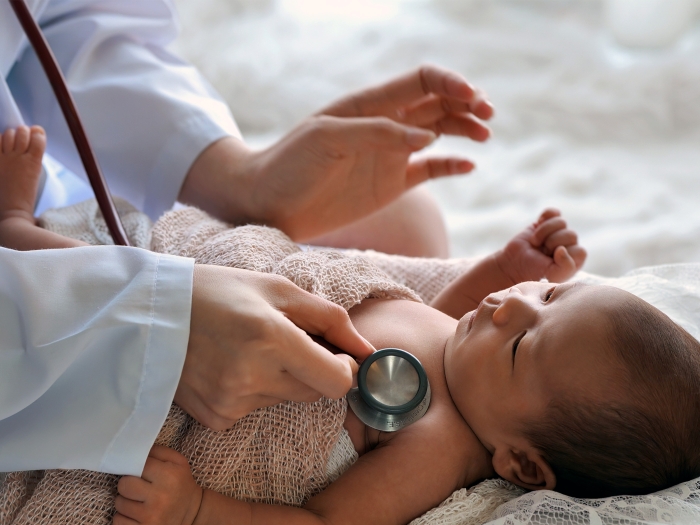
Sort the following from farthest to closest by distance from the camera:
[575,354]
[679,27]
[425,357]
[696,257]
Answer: [679,27], [696,257], [425,357], [575,354]

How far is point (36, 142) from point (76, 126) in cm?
10

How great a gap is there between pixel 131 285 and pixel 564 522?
1.67 ft

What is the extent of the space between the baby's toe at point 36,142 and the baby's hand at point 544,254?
0.72 meters

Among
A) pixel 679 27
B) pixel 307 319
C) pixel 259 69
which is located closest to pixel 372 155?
pixel 307 319

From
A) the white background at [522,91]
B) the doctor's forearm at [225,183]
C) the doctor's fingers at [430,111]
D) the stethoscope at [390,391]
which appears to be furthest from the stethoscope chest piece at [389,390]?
the white background at [522,91]

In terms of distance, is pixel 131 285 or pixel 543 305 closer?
pixel 131 285

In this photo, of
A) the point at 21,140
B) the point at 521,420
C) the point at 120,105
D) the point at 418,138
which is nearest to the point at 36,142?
the point at 21,140

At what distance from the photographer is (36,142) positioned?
1067 mm

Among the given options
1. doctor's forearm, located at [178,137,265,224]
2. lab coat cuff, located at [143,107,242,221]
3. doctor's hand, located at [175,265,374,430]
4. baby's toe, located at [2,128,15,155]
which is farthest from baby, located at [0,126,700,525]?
baby's toe, located at [2,128,15,155]

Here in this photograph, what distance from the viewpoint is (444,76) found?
45.6 inches

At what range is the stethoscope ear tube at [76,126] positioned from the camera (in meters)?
0.98

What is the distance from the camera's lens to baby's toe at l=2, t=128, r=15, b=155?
3.44 ft

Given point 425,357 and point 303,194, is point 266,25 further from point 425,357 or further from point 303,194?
point 425,357

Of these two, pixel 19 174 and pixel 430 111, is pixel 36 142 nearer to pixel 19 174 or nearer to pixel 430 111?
pixel 19 174
